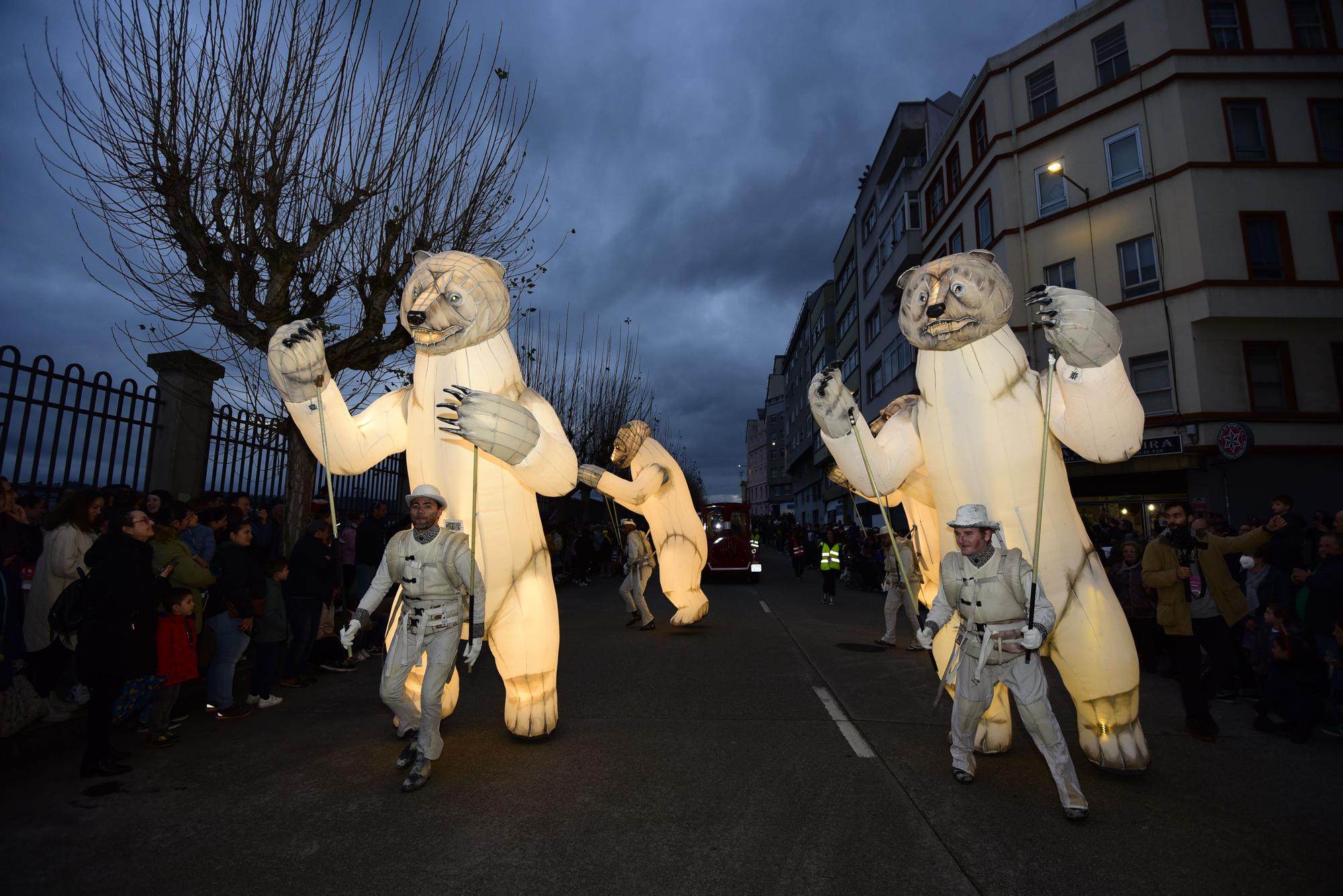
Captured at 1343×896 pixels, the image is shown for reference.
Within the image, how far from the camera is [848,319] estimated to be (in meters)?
34.5

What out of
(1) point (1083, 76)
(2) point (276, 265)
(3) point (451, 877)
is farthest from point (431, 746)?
(1) point (1083, 76)

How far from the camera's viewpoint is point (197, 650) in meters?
5.11

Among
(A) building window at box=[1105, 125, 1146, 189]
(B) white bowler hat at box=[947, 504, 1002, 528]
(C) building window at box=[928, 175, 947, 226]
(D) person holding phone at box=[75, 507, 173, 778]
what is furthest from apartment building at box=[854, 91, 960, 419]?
(D) person holding phone at box=[75, 507, 173, 778]

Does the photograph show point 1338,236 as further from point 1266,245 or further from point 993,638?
point 993,638

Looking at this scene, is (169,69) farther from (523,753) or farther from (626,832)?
(626,832)

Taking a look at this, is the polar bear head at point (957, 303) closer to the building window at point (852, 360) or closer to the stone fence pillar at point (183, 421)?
the stone fence pillar at point (183, 421)

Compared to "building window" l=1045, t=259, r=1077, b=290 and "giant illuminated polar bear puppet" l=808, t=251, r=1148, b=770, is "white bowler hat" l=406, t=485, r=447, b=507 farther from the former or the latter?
"building window" l=1045, t=259, r=1077, b=290

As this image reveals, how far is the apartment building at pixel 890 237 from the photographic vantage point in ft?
78.6

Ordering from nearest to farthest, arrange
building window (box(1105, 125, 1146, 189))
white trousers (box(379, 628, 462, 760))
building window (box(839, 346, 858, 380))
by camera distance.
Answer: white trousers (box(379, 628, 462, 760)), building window (box(1105, 125, 1146, 189)), building window (box(839, 346, 858, 380))

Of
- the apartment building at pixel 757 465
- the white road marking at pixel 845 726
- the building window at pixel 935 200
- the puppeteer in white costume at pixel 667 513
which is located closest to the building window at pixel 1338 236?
the building window at pixel 935 200

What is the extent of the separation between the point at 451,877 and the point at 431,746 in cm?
109

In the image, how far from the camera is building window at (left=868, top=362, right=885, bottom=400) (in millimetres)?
27797

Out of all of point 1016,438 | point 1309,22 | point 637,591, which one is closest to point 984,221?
point 1309,22

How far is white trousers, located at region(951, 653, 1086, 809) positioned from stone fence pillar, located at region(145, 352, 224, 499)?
8312 mm
